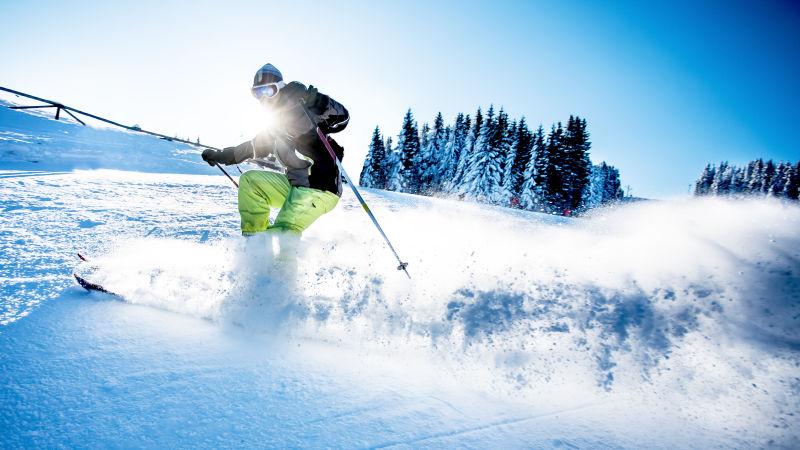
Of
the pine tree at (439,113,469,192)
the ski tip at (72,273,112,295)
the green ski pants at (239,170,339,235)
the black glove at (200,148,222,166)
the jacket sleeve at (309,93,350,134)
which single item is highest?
the pine tree at (439,113,469,192)

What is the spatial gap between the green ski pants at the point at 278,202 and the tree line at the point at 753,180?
294ft

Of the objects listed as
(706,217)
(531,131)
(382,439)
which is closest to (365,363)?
(382,439)

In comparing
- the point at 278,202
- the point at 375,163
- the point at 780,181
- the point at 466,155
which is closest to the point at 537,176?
the point at 466,155

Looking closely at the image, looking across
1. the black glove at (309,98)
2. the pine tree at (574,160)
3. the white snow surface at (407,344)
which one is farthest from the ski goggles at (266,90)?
the pine tree at (574,160)

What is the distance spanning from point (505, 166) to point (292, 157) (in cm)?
4406

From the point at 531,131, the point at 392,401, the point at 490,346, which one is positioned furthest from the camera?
the point at 531,131

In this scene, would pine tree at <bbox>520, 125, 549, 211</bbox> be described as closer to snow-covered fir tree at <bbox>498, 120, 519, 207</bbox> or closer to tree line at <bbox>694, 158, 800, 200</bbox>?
snow-covered fir tree at <bbox>498, 120, 519, 207</bbox>

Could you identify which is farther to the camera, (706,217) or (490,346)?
(706,217)

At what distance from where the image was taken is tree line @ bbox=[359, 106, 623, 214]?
1683 inches

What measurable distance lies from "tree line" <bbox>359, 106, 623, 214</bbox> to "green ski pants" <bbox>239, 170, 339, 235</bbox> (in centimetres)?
3996

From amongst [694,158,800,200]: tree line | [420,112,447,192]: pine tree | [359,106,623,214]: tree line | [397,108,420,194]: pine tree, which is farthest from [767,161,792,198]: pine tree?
[397,108,420,194]: pine tree

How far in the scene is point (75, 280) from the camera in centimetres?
287

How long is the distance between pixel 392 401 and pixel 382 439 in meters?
0.30

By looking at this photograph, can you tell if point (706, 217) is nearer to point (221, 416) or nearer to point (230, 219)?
point (221, 416)
